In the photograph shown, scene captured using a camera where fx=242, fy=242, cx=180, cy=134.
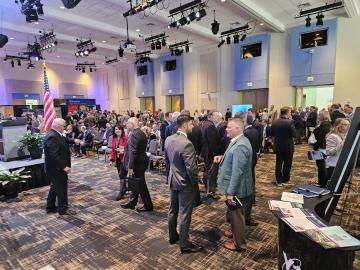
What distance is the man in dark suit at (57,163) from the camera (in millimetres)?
3721

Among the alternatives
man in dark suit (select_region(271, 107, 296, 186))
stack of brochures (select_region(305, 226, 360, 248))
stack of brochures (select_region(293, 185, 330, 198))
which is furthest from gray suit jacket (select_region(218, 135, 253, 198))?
man in dark suit (select_region(271, 107, 296, 186))

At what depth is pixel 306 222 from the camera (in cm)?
177

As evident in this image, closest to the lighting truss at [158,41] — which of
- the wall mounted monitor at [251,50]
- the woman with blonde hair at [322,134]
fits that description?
the wall mounted monitor at [251,50]

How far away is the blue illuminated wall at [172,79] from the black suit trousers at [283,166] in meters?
11.6

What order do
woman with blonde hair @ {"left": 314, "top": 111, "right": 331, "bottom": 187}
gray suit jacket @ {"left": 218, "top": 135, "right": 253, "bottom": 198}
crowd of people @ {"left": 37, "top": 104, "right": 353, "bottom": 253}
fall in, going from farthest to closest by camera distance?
woman with blonde hair @ {"left": 314, "top": 111, "right": 331, "bottom": 187} < crowd of people @ {"left": 37, "top": 104, "right": 353, "bottom": 253} < gray suit jacket @ {"left": 218, "top": 135, "right": 253, "bottom": 198}

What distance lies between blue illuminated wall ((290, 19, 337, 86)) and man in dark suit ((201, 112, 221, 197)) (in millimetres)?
8469

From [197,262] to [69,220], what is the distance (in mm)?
2241

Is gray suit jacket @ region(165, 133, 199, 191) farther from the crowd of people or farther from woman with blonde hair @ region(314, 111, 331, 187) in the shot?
woman with blonde hair @ region(314, 111, 331, 187)

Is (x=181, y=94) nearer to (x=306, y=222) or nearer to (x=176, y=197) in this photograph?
(x=176, y=197)

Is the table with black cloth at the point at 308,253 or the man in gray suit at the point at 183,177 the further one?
the man in gray suit at the point at 183,177

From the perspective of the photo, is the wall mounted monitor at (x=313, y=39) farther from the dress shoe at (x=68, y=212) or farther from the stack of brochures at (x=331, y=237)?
the dress shoe at (x=68, y=212)

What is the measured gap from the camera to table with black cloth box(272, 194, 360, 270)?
60.7 inches

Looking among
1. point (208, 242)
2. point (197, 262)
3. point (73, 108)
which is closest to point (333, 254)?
point (197, 262)

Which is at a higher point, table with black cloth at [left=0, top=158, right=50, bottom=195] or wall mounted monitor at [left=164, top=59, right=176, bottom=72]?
wall mounted monitor at [left=164, top=59, right=176, bottom=72]
